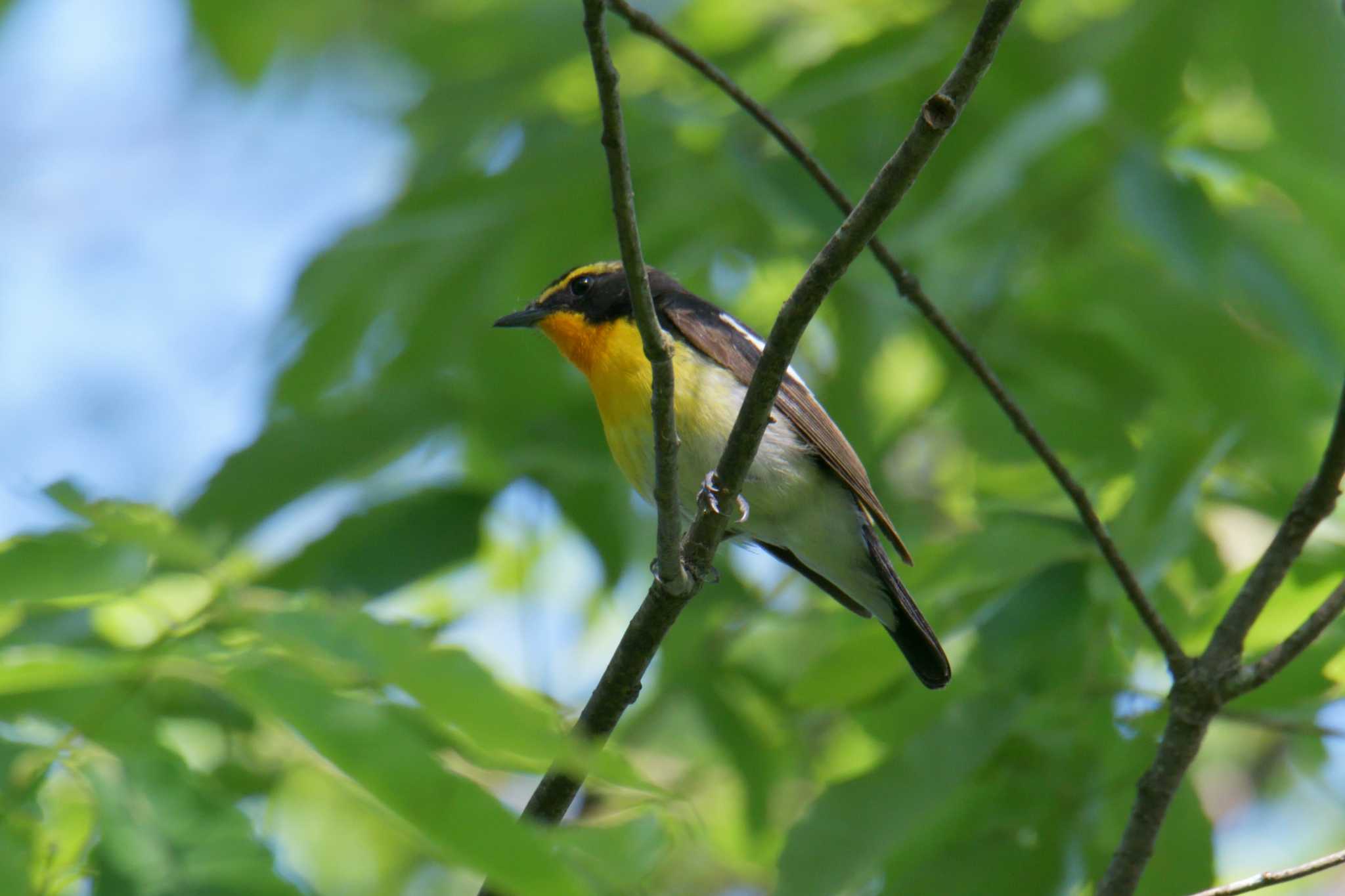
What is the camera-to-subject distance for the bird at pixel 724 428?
4062mm

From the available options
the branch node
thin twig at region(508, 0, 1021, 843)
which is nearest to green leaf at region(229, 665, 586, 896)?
thin twig at region(508, 0, 1021, 843)

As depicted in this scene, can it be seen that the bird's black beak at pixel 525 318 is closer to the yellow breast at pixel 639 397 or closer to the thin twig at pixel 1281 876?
the yellow breast at pixel 639 397

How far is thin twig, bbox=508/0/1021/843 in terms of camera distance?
94.6 inches

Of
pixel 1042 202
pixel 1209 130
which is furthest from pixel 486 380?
pixel 1209 130

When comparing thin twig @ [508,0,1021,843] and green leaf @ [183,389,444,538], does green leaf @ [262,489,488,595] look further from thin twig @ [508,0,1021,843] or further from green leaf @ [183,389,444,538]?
thin twig @ [508,0,1021,843]

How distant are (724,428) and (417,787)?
2591 mm

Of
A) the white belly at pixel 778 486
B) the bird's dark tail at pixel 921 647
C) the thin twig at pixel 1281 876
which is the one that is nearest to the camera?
the thin twig at pixel 1281 876

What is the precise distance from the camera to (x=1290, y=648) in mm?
2734

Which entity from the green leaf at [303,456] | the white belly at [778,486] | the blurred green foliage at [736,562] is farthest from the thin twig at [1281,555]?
the green leaf at [303,456]

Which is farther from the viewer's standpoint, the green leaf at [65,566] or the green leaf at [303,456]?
the green leaf at [303,456]

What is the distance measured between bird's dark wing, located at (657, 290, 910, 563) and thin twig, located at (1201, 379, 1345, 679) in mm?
1179

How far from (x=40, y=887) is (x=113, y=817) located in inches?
9.6

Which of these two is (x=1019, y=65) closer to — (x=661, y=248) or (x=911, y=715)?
(x=661, y=248)

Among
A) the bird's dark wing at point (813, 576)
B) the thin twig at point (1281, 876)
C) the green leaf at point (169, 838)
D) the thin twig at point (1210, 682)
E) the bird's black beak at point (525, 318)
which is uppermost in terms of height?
the bird's black beak at point (525, 318)
